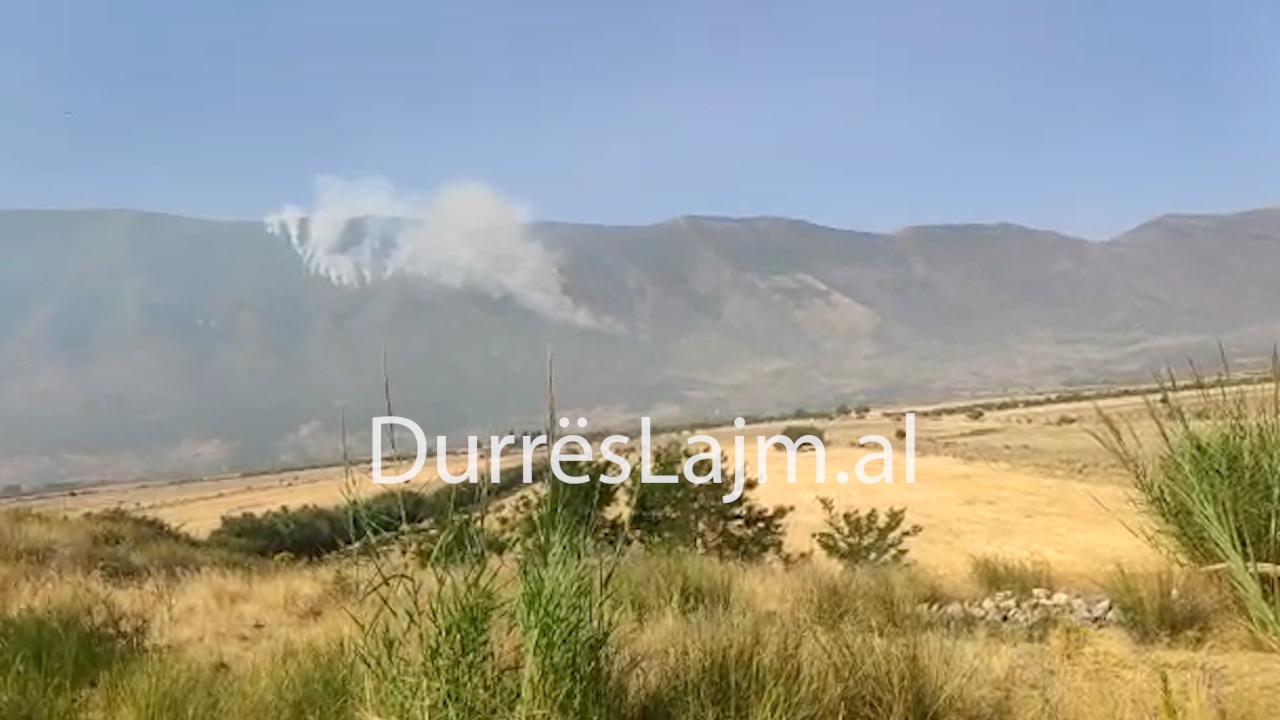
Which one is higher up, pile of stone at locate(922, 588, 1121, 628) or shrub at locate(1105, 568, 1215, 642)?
shrub at locate(1105, 568, 1215, 642)

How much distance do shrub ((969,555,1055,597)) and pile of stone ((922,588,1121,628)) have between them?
931 millimetres

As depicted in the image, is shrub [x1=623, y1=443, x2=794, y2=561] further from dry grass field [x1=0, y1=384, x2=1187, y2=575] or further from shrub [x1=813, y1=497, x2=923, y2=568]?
dry grass field [x1=0, y1=384, x2=1187, y2=575]

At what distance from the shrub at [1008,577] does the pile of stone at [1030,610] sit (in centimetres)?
93

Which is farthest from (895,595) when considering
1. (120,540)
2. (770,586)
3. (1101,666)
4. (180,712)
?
(120,540)

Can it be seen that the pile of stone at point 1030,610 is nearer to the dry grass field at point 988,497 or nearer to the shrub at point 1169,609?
the shrub at point 1169,609

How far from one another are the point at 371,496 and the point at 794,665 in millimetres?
1911

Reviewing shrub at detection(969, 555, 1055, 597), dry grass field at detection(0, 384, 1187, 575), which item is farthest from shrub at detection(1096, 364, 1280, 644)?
shrub at detection(969, 555, 1055, 597)

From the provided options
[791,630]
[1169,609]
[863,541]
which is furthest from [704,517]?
[791,630]

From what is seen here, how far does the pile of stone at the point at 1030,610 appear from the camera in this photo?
346 inches

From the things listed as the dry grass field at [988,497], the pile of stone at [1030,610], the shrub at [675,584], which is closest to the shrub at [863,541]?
the dry grass field at [988,497]

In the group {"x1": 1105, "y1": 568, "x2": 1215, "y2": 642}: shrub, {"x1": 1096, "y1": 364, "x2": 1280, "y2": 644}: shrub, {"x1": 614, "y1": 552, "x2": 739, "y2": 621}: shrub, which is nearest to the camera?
{"x1": 1096, "y1": 364, "x2": 1280, "y2": 644}: shrub

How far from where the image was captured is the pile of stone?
8.80 m

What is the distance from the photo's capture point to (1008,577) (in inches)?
495

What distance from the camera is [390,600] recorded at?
15.4ft
